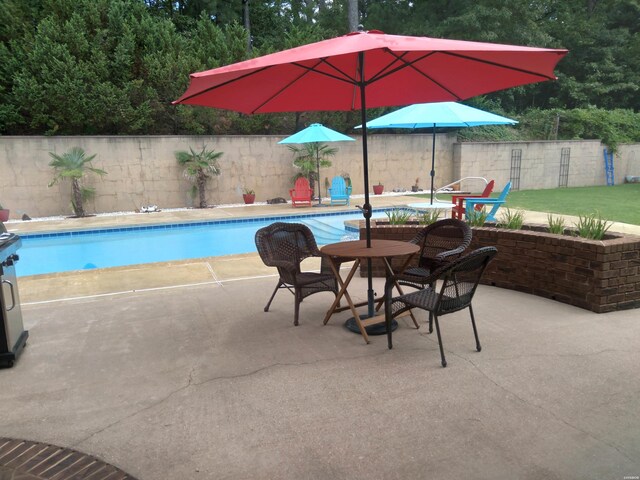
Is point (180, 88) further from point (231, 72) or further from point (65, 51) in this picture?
point (231, 72)

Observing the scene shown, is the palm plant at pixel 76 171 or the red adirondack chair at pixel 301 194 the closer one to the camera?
the palm plant at pixel 76 171

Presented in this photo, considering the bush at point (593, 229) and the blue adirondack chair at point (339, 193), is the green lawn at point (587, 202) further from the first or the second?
the bush at point (593, 229)

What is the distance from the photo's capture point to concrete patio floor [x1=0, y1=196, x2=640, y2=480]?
2.17 meters

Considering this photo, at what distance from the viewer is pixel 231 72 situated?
2.83m

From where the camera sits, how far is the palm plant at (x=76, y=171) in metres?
11.5

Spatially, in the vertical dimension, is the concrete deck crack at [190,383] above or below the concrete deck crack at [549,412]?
above

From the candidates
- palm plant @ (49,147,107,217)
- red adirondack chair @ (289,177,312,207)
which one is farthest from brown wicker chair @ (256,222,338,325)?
palm plant @ (49,147,107,217)

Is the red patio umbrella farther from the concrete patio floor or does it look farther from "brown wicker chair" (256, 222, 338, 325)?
the concrete patio floor

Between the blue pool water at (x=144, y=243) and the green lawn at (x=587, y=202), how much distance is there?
5219 mm

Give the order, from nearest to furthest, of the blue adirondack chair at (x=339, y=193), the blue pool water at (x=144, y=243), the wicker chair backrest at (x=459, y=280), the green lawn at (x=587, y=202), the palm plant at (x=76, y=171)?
the wicker chair backrest at (x=459, y=280) < the blue pool water at (x=144, y=243) < the green lawn at (x=587, y=202) < the palm plant at (x=76, y=171) < the blue adirondack chair at (x=339, y=193)

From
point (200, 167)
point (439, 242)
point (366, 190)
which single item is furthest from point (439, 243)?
point (200, 167)

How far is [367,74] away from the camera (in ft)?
13.5

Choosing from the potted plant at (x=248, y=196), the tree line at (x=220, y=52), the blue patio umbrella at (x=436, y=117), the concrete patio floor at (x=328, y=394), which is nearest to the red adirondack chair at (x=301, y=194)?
the potted plant at (x=248, y=196)

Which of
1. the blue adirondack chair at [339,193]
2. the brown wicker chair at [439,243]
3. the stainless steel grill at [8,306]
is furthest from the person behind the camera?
the blue adirondack chair at [339,193]
